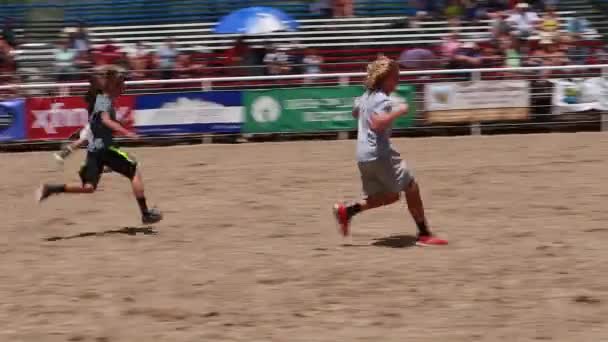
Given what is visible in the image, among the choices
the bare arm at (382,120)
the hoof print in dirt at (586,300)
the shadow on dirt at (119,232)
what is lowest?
the shadow on dirt at (119,232)

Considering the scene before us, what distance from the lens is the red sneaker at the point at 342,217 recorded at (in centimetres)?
779

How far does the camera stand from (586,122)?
14.9m

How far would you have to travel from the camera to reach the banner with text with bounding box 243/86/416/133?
48.6 ft

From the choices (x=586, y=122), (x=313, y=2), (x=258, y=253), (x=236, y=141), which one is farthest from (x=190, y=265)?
(x=313, y=2)

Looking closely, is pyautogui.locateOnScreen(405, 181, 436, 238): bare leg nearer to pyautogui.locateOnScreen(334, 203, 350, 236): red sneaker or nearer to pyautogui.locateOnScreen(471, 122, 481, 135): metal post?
pyautogui.locateOnScreen(334, 203, 350, 236): red sneaker

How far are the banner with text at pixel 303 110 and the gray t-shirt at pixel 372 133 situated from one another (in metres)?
7.25

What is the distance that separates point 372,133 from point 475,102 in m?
7.74

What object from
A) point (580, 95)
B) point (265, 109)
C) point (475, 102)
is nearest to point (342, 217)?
point (265, 109)

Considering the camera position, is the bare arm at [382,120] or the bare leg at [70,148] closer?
the bare arm at [382,120]

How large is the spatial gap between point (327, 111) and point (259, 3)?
7123 millimetres

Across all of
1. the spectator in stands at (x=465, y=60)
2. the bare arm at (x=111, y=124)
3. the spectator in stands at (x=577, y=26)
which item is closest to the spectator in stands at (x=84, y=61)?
the spectator in stands at (x=465, y=60)

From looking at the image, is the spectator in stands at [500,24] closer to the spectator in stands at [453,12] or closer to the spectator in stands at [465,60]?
the spectator in stands at [453,12]

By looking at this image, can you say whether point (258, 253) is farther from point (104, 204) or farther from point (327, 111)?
point (327, 111)

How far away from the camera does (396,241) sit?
7.87m
